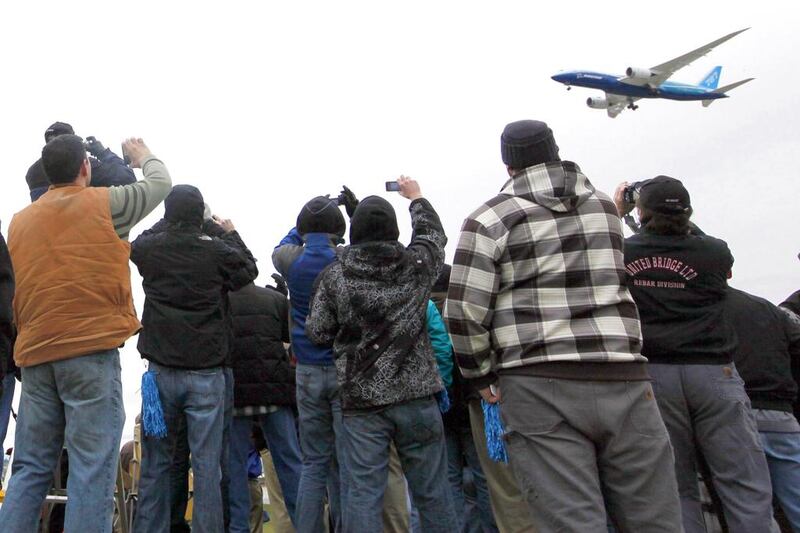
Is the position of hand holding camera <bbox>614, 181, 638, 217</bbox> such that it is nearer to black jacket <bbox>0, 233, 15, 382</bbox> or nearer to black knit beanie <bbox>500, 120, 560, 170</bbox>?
black knit beanie <bbox>500, 120, 560, 170</bbox>

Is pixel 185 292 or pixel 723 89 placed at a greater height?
pixel 723 89

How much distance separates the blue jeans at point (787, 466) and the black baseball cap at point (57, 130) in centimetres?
462

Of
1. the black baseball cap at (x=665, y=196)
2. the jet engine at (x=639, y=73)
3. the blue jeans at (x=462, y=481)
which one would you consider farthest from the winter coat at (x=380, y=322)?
the jet engine at (x=639, y=73)

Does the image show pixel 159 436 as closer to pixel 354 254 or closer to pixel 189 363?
pixel 189 363

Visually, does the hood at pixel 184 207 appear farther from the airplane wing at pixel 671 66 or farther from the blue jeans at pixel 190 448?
the airplane wing at pixel 671 66

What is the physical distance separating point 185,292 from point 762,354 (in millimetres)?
3579

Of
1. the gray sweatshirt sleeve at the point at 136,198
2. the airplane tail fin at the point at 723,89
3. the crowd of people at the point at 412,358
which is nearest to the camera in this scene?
the crowd of people at the point at 412,358

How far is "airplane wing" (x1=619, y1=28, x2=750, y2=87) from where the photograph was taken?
99.6ft

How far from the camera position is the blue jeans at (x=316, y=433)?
4004 millimetres

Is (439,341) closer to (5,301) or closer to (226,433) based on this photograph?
(226,433)

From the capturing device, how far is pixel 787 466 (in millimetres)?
4383

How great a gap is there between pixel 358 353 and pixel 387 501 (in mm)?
1235

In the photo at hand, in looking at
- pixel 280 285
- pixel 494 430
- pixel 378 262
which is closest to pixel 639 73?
pixel 280 285

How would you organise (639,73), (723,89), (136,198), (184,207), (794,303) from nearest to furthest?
(136,198), (184,207), (794,303), (639,73), (723,89)
